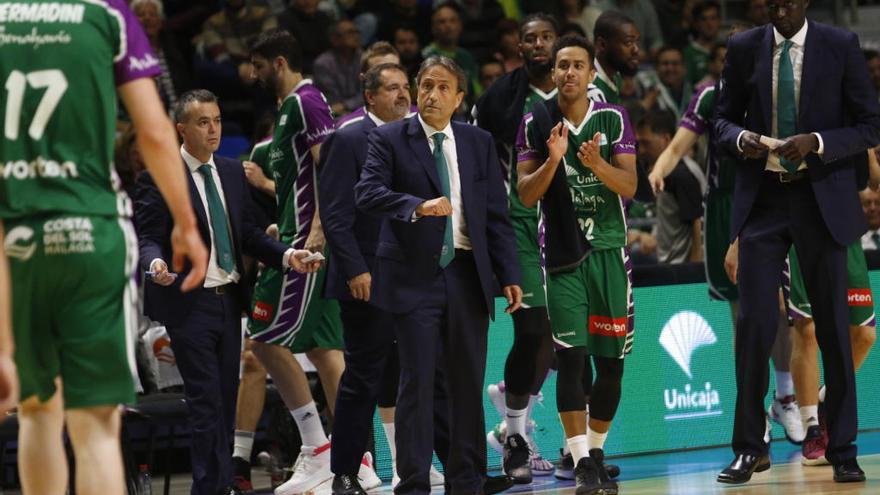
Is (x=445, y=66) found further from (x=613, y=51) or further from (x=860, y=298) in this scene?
(x=860, y=298)

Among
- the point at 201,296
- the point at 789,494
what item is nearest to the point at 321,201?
the point at 201,296

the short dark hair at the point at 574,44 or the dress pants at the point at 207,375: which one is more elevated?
the short dark hair at the point at 574,44

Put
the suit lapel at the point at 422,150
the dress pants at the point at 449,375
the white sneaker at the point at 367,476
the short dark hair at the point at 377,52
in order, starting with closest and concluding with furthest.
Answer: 1. the dress pants at the point at 449,375
2. the suit lapel at the point at 422,150
3. the white sneaker at the point at 367,476
4. the short dark hair at the point at 377,52

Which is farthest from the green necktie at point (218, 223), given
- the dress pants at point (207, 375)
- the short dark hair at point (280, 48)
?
the short dark hair at point (280, 48)

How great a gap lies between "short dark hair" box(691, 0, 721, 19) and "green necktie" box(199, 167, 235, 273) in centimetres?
997

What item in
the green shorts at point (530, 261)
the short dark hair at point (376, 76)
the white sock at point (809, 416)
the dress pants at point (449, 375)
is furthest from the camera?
the white sock at point (809, 416)

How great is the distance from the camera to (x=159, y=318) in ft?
24.9

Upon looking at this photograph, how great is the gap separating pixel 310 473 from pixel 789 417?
338 cm

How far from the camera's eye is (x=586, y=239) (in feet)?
26.1

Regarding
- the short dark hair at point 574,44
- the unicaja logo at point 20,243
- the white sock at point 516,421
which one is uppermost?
the short dark hair at point 574,44

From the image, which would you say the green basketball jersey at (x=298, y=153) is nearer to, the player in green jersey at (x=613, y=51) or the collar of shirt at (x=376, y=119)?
the collar of shirt at (x=376, y=119)

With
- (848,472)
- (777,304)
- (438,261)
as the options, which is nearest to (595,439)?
(777,304)

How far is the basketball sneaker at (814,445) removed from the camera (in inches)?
350

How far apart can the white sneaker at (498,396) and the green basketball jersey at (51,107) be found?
16.5 ft
